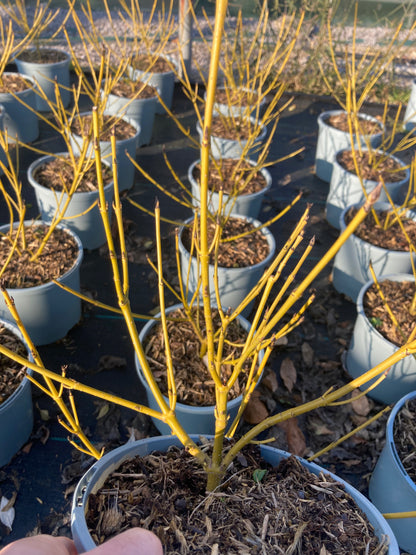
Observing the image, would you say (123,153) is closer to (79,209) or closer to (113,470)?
(79,209)

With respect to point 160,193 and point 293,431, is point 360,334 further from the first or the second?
point 160,193

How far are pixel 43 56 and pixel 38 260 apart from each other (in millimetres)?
2950

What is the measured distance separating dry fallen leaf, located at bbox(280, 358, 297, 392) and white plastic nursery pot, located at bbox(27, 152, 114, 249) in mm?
1366

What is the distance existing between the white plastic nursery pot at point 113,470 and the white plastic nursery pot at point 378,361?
83 centimetres

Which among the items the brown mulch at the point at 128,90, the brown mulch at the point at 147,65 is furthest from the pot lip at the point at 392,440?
the brown mulch at the point at 147,65

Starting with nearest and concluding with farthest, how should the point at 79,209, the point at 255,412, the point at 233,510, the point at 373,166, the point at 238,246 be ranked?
the point at 233,510
the point at 255,412
the point at 238,246
the point at 79,209
the point at 373,166

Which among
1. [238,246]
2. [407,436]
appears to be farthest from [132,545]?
[238,246]

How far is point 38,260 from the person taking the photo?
2.11m

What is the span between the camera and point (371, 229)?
2.54 meters

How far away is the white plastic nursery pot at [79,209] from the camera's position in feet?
8.29

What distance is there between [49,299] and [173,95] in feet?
10.6

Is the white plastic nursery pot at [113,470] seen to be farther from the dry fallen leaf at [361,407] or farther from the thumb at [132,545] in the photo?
the dry fallen leaf at [361,407]

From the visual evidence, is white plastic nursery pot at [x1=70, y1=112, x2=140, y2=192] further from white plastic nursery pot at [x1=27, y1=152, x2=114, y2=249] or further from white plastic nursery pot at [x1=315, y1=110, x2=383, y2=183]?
white plastic nursery pot at [x1=315, y1=110, x2=383, y2=183]

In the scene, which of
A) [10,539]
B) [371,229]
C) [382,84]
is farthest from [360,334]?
[382,84]
